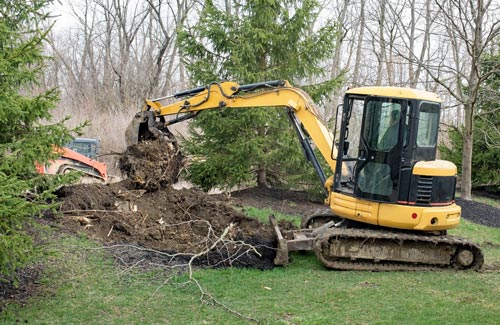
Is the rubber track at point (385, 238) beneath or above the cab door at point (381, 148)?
beneath

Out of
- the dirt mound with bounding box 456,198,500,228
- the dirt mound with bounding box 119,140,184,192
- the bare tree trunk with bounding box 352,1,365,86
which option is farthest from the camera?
the bare tree trunk with bounding box 352,1,365,86

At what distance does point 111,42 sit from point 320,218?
28438 mm

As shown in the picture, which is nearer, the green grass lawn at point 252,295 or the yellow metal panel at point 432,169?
the green grass lawn at point 252,295

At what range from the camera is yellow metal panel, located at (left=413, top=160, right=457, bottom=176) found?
24.6ft

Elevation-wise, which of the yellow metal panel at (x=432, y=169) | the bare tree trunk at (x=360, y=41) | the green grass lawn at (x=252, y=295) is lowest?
the green grass lawn at (x=252, y=295)

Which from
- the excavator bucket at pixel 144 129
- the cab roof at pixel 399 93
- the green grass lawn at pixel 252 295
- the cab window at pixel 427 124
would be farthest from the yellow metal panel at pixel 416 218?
the excavator bucket at pixel 144 129

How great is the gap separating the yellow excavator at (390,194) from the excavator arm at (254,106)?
1.86 feet

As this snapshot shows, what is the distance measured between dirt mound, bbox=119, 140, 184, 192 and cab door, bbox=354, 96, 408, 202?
401cm

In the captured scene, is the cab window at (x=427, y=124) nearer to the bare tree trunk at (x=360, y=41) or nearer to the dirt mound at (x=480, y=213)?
the dirt mound at (x=480, y=213)

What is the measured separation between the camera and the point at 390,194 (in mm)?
7566

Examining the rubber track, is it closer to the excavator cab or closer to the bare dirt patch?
the excavator cab

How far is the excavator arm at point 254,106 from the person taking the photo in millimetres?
8727

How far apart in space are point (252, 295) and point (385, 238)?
2219mm

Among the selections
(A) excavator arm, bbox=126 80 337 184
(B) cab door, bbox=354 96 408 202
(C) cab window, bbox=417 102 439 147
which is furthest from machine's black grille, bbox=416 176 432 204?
(A) excavator arm, bbox=126 80 337 184
